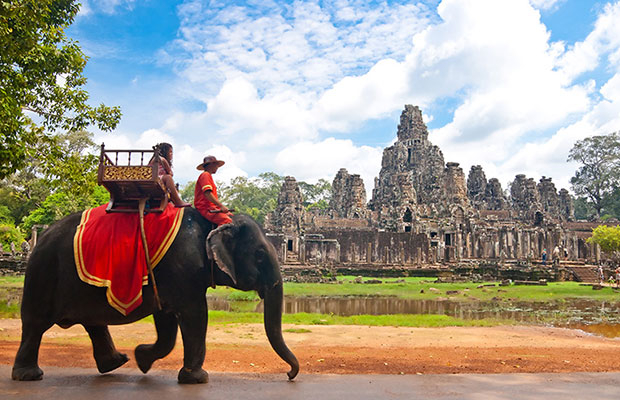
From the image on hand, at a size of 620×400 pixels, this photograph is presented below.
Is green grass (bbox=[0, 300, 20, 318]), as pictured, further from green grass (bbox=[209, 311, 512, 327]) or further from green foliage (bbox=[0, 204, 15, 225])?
green foliage (bbox=[0, 204, 15, 225])

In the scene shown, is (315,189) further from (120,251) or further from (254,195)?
(120,251)

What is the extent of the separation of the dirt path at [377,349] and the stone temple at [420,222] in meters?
26.3

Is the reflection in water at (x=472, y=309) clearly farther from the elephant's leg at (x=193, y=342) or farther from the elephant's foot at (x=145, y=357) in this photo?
the elephant's leg at (x=193, y=342)

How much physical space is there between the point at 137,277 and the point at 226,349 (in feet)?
13.6

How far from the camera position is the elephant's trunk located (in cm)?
539

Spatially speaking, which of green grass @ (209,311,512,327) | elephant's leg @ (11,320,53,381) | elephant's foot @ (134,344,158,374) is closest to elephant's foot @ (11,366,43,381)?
elephant's leg @ (11,320,53,381)

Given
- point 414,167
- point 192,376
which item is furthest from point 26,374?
point 414,167

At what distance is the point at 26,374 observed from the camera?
5223 mm

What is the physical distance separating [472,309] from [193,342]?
52.9 ft

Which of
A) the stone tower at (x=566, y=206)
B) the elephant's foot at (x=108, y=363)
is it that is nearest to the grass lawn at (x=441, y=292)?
the elephant's foot at (x=108, y=363)

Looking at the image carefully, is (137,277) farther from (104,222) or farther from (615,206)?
(615,206)

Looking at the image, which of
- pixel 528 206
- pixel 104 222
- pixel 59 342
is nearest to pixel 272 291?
pixel 104 222

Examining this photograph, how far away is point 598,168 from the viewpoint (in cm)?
7119

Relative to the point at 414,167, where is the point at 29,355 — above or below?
below
